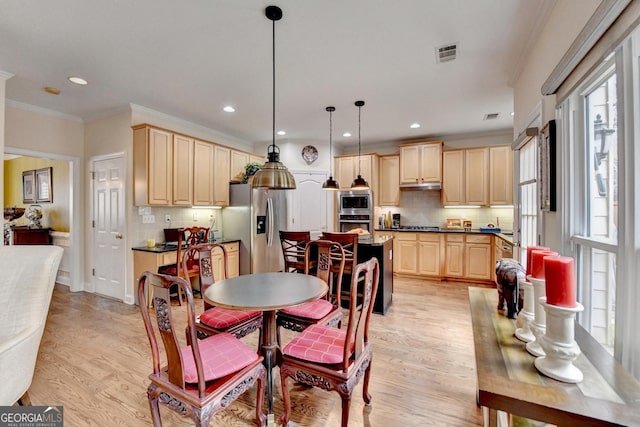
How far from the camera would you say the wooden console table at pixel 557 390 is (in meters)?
0.79

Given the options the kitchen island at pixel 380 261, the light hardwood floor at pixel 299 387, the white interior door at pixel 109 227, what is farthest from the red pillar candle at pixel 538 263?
the white interior door at pixel 109 227

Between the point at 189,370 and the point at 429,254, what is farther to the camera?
the point at 429,254

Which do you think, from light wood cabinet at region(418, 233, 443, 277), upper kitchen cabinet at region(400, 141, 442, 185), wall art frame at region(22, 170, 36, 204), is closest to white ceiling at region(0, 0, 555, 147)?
upper kitchen cabinet at region(400, 141, 442, 185)

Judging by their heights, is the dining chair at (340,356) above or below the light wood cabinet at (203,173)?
below

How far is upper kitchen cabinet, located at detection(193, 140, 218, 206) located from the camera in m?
4.37

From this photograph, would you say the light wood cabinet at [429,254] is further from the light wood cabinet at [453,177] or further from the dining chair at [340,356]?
the dining chair at [340,356]

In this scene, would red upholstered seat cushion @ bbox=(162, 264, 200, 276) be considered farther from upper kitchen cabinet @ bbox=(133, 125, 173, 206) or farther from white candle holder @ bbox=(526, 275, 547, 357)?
white candle holder @ bbox=(526, 275, 547, 357)

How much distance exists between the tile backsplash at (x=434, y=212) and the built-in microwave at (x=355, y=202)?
15.4 inches

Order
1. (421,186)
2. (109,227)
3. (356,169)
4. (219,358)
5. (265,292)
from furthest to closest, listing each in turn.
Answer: (356,169) → (421,186) → (109,227) → (265,292) → (219,358)

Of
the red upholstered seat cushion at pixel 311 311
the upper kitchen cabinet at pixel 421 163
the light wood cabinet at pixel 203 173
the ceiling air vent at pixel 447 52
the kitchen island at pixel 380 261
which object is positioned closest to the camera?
the red upholstered seat cushion at pixel 311 311

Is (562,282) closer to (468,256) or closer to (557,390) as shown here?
(557,390)

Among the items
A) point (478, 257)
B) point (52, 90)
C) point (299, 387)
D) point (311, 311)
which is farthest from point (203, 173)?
point (478, 257)

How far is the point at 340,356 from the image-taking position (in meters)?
1.58

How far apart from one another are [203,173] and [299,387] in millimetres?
3552
